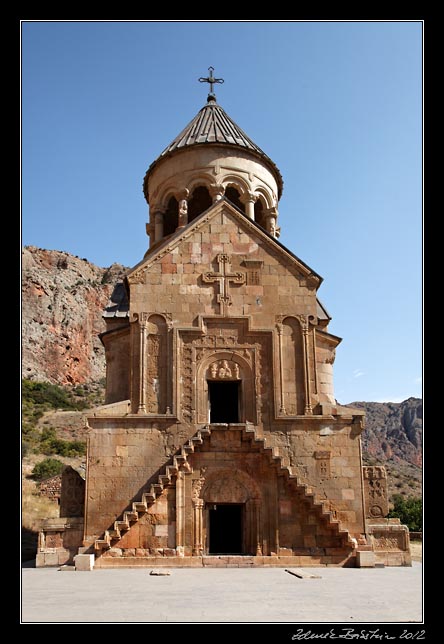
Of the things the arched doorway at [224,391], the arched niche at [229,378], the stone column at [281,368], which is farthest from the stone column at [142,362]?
the stone column at [281,368]

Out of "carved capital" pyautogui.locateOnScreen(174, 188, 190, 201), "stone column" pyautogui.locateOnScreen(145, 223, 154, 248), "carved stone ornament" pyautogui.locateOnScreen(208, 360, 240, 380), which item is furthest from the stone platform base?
"carved capital" pyautogui.locateOnScreen(174, 188, 190, 201)

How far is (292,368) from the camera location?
1841 centimetres

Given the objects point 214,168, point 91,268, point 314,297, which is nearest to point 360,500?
point 314,297

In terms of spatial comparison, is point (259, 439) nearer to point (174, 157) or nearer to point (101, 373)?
point (174, 157)

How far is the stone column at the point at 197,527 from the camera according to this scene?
1647 cm

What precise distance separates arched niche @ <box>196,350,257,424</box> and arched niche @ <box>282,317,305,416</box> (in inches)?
37.0

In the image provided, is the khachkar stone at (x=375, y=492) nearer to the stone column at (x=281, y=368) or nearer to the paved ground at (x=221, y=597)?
the stone column at (x=281, y=368)

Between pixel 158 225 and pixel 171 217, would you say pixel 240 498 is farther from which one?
pixel 171 217

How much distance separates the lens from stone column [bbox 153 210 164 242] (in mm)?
23269

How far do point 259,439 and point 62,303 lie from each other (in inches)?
2965

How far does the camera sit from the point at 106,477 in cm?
1689

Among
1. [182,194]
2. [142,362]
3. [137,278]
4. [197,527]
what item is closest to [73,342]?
[182,194]

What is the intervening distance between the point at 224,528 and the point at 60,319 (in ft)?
234

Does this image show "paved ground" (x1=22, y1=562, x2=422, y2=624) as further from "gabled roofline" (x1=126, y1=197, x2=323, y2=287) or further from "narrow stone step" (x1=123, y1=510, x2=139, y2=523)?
"gabled roofline" (x1=126, y1=197, x2=323, y2=287)
